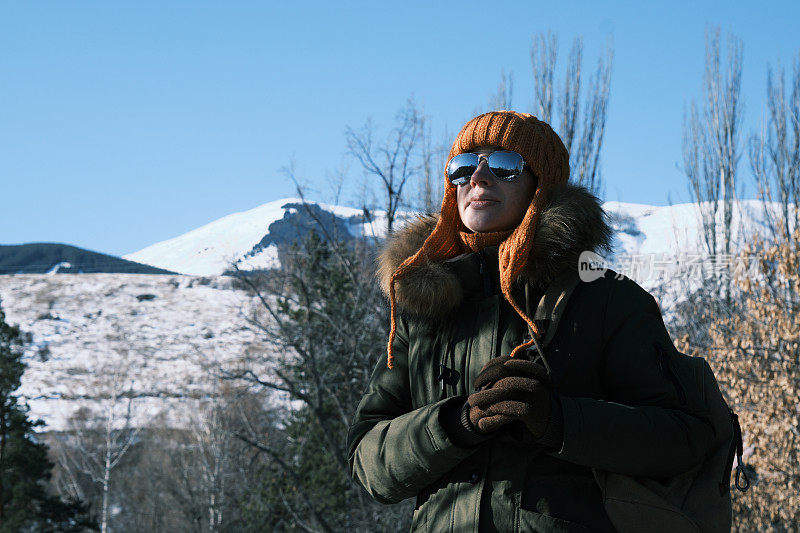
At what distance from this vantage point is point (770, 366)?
9828mm

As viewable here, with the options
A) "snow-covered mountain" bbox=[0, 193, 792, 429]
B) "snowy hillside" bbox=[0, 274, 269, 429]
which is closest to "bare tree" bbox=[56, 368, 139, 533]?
"snow-covered mountain" bbox=[0, 193, 792, 429]

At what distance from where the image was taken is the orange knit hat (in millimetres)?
1949

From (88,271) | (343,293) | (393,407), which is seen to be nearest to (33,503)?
(343,293)

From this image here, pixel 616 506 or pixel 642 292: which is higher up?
pixel 642 292

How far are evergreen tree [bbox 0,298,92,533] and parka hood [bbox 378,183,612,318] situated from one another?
21062 mm

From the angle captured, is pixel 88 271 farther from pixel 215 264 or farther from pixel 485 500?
pixel 485 500

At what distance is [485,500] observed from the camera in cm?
169

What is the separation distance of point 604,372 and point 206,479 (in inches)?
1081

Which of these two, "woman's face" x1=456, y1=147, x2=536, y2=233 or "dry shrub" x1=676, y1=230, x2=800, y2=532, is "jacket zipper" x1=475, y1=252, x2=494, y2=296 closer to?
"woman's face" x1=456, y1=147, x2=536, y2=233

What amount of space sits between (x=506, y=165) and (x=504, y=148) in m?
0.06

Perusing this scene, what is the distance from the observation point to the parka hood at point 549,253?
1.83m

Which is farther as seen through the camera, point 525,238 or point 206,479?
point 206,479

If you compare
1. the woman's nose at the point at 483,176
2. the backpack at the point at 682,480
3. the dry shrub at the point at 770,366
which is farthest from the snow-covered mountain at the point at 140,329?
the backpack at the point at 682,480

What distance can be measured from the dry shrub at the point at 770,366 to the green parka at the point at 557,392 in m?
8.04
